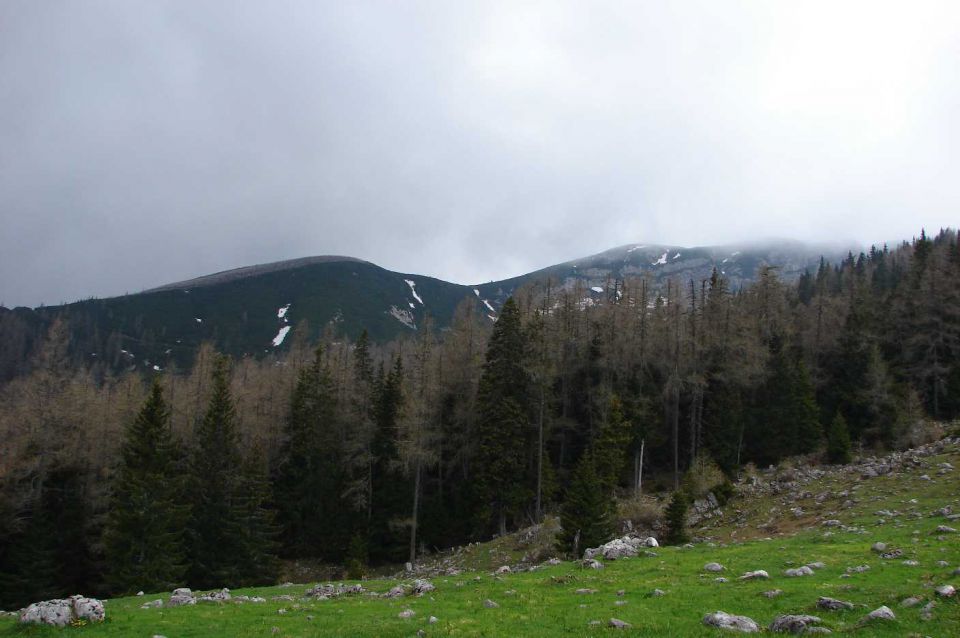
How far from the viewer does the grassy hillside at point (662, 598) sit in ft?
40.7

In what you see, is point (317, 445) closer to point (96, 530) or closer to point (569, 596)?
point (96, 530)

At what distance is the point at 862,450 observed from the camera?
52.1 m

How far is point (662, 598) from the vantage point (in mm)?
15078

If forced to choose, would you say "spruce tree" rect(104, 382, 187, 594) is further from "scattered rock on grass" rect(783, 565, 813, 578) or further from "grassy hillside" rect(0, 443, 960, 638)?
"scattered rock on grass" rect(783, 565, 813, 578)

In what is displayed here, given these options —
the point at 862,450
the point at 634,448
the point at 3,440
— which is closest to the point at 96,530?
the point at 3,440

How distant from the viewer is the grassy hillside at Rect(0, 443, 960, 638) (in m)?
12.4

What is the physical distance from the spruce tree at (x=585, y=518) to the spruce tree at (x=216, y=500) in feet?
95.7

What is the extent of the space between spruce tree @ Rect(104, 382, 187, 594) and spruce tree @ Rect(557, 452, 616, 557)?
1088 inches

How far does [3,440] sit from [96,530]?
11.5m

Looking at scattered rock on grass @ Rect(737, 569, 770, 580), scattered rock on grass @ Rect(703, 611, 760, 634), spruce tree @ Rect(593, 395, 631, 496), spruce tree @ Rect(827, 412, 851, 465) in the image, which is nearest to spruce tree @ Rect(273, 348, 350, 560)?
spruce tree @ Rect(593, 395, 631, 496)

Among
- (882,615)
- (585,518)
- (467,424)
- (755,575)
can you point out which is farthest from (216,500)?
(882,615)

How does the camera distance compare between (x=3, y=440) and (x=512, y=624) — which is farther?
(x=3, y=440)

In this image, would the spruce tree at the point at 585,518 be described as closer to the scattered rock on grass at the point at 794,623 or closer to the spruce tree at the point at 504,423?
the spruce tree at the point at 504,423

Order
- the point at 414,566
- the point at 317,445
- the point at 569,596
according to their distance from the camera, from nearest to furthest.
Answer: the point at 569,596, the point at 414,566, the point at 317,445
